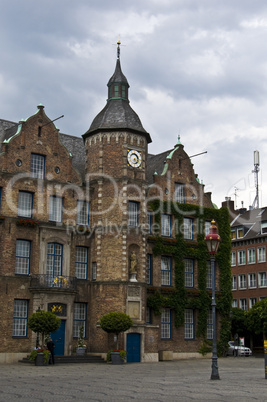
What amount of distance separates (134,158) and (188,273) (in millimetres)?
10964

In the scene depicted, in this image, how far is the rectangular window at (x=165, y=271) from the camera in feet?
148

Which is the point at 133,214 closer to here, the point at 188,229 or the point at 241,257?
the point at 188,229

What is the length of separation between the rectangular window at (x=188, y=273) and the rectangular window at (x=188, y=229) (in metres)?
1.99

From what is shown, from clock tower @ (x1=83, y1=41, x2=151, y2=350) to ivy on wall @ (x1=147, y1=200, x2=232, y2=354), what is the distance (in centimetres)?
282

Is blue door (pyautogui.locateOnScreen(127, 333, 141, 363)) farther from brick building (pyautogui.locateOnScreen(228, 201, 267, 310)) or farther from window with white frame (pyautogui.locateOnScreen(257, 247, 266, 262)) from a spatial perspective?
window with white frame (pyautogui.locateOnScreen(257, 247, 266, 262))

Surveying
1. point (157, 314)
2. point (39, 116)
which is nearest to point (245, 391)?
point (157, 314)

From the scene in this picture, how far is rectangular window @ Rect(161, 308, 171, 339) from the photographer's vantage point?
145 ft

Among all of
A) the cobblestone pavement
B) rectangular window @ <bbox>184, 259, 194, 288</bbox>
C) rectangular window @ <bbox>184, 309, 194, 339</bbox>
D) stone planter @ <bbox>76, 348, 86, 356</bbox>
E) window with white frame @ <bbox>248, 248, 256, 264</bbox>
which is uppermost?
window with white frame @ <bbox>248, 248, 256, 264</bbox>

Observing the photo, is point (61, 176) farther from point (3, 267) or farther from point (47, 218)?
point (3, 267)

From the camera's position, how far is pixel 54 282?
38.9 meters

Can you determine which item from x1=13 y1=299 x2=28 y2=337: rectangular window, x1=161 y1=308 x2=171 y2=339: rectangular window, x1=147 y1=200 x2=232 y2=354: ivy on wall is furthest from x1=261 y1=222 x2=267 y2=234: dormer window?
x1=13 y1=299 x2=28 y2=337: rectangular window

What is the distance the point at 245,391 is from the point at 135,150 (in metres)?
26.5

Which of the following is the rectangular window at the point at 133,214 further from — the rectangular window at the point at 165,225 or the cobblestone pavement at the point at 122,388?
the cobblestone pavement at the point at 122,388

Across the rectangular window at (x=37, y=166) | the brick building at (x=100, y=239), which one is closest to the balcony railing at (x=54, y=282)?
the brick building at (x=100, y=239)
